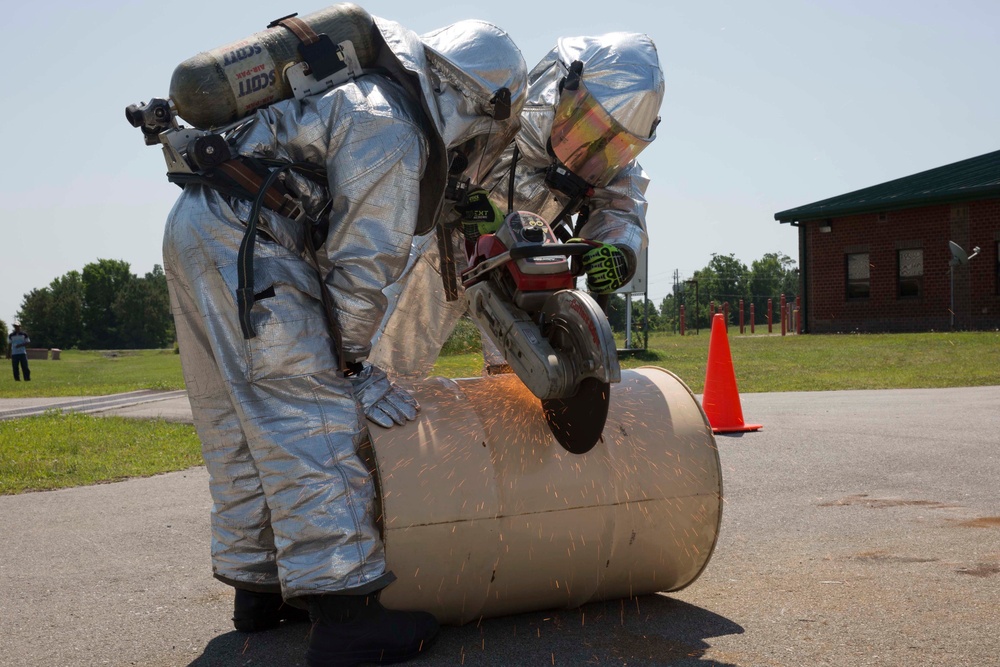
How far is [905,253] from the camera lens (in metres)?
27.3

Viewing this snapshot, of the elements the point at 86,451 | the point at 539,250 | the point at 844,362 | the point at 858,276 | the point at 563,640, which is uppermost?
the point at 858,276

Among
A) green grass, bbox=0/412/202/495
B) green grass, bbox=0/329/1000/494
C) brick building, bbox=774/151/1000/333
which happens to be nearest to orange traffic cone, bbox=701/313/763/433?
green grass, bbox=0/329/1000/494

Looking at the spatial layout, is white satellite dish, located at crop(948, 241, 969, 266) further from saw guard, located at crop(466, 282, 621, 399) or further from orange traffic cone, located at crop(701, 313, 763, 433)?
saw guard, located at crop(466, 282, 621, 399)

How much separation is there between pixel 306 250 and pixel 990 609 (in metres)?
2.73

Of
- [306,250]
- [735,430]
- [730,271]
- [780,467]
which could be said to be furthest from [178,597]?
[730,271]

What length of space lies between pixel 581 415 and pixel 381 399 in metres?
Result: 0.72

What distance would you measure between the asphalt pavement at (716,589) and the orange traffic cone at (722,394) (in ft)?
5.52

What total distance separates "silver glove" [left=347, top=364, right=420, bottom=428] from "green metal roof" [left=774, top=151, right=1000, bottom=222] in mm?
25016

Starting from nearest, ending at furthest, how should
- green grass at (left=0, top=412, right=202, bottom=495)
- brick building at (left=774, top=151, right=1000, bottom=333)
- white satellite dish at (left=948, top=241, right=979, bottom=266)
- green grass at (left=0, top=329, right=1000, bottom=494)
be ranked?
green grass at (left=0, top=412, right=202, bottom=495) < green grass at (left=0, top=329, right=1000, bottom=494) < white satellite dish at (left=948, top=241, right=979, bottom=266) < brick building at (left=774, top=151, right=1000, bottom=333)

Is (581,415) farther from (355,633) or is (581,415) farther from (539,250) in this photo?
(355,633)

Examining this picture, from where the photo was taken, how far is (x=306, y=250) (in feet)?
11.8

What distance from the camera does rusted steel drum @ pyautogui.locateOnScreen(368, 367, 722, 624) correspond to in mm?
3375

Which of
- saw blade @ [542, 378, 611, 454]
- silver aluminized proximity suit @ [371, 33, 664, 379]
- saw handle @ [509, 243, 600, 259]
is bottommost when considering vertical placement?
saw blade @ [542, 378, 611, 454]

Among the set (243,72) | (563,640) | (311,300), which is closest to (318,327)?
(311,300)
